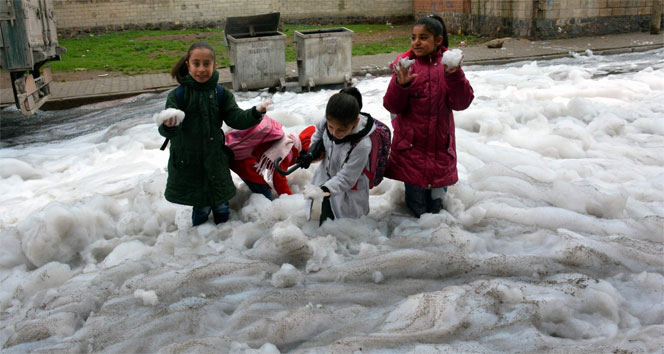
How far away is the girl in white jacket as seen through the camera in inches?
140

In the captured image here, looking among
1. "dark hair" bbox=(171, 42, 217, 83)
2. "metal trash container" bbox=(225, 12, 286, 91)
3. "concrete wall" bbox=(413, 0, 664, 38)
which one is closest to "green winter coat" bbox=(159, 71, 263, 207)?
"dark hair" bbox=(171, 42, 217, 83)

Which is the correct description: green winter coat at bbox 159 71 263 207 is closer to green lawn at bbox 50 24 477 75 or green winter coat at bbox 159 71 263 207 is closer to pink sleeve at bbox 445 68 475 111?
pink sleeve at bbox 445 68 475 111

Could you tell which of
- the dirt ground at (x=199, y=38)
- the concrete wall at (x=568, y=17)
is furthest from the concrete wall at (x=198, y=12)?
the concrete wall at (x=568, y=17)

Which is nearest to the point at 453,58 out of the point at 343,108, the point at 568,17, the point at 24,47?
the point at 343,108

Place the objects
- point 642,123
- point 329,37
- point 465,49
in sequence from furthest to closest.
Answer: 1. point 465,49
2. point 329,37
3. point 642,123

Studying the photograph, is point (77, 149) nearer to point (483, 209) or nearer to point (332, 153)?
point (332, 153)

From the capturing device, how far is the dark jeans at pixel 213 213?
4.26m

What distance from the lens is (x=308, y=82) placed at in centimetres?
1022

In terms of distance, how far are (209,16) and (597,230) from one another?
68.5ft

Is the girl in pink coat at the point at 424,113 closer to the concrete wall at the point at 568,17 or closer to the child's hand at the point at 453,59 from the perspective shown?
the child's hand at the point at 453,59

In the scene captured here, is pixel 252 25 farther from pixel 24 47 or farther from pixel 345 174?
pixel 345 174

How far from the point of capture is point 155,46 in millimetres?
17328

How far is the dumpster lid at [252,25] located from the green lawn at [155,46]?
7.25 feet

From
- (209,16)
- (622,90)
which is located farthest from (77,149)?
(209,16)
